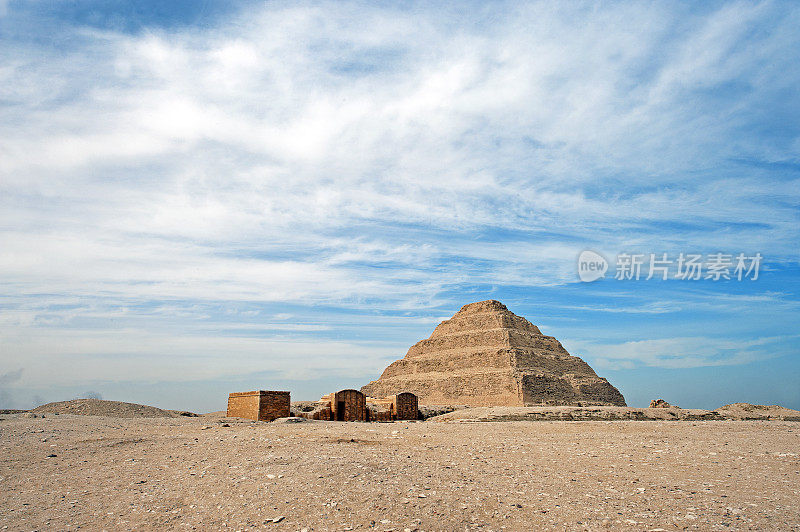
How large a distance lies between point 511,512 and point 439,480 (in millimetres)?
1601

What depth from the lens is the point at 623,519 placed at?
21.1ft

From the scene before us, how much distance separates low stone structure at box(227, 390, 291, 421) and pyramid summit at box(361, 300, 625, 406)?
133ft

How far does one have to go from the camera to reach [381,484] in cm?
752

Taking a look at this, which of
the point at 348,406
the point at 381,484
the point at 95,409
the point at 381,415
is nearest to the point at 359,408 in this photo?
the point at 348,406

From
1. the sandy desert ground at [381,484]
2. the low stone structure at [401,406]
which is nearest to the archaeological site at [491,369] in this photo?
the low stone structure at [401,406]

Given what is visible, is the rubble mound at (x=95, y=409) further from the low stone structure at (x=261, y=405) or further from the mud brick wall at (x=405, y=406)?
the mud brick wall at (x=405, y=406)

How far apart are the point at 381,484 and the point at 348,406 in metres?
24.3

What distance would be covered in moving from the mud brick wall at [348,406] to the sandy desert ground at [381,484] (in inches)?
726

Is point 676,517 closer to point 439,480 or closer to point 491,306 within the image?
point 439,480

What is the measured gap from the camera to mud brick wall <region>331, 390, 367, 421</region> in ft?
100

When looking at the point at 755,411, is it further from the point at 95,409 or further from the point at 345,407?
the point at 95,409

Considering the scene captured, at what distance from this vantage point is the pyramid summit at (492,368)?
212 feet

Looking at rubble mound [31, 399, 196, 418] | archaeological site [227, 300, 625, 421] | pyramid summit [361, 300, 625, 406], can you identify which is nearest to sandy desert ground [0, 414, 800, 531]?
rubble mound [31, 399, 196, 418]

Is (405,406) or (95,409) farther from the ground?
(95,409)
